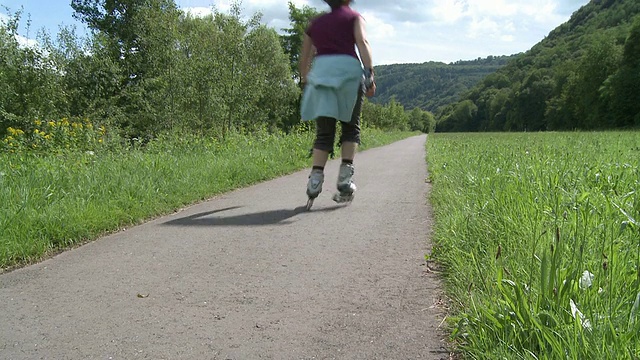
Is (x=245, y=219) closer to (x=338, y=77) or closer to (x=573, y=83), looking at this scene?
(x=338, y=77)

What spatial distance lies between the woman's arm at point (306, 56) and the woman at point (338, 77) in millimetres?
13

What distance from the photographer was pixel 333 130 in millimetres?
4621

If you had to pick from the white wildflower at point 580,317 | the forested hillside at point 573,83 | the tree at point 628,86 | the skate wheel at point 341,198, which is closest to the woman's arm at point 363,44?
the skate wheel at point 341,198

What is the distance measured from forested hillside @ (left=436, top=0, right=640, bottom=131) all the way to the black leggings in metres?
56.0

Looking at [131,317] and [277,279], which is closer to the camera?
[131,317]

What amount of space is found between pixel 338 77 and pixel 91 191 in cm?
263

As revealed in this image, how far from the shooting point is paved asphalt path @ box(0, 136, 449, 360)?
5.95 ft

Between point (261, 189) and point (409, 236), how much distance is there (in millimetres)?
2955

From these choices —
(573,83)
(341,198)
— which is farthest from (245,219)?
(573,83)

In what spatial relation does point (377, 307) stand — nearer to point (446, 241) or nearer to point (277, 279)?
point (277, 279)

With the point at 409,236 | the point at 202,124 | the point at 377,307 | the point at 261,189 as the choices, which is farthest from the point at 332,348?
the point at 202,124

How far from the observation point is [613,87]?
5722 centimetres

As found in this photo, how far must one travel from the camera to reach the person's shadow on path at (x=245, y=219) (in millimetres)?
3900

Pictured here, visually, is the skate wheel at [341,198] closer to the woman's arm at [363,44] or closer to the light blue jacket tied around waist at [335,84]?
the light blue jacket tied around waist at [335,84]
